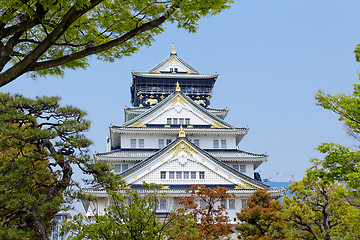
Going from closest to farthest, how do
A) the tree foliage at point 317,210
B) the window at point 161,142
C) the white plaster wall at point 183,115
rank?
the tree foliage at point 317,210, the window at point 161,142, the white plaster wall at point 183,115

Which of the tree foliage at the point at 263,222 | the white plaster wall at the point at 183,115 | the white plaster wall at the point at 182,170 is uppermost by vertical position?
the white plaster wall at the point at 183,115

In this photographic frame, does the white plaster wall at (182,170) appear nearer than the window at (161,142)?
Yes

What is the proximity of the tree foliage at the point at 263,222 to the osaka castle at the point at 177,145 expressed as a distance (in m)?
5.05

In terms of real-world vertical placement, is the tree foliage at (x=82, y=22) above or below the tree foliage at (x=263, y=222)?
above

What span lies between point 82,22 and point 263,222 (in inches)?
700

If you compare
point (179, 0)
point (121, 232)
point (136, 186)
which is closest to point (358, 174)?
point (121, 232)

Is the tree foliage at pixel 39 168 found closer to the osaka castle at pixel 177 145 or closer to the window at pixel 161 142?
the osaka castle at pixel 177 145

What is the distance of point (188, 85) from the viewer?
45062 millimetres

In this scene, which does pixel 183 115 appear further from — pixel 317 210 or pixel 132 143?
pixel 317 210

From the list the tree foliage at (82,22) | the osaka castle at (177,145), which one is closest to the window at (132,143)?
the osaka castle at (177,145)

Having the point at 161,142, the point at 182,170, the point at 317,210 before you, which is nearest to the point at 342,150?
the point at 317,210

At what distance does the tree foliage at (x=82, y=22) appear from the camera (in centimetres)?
→ 648

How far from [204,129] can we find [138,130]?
6.26 metres

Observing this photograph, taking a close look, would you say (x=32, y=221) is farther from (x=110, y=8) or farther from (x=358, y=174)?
(x=358, y=174)
